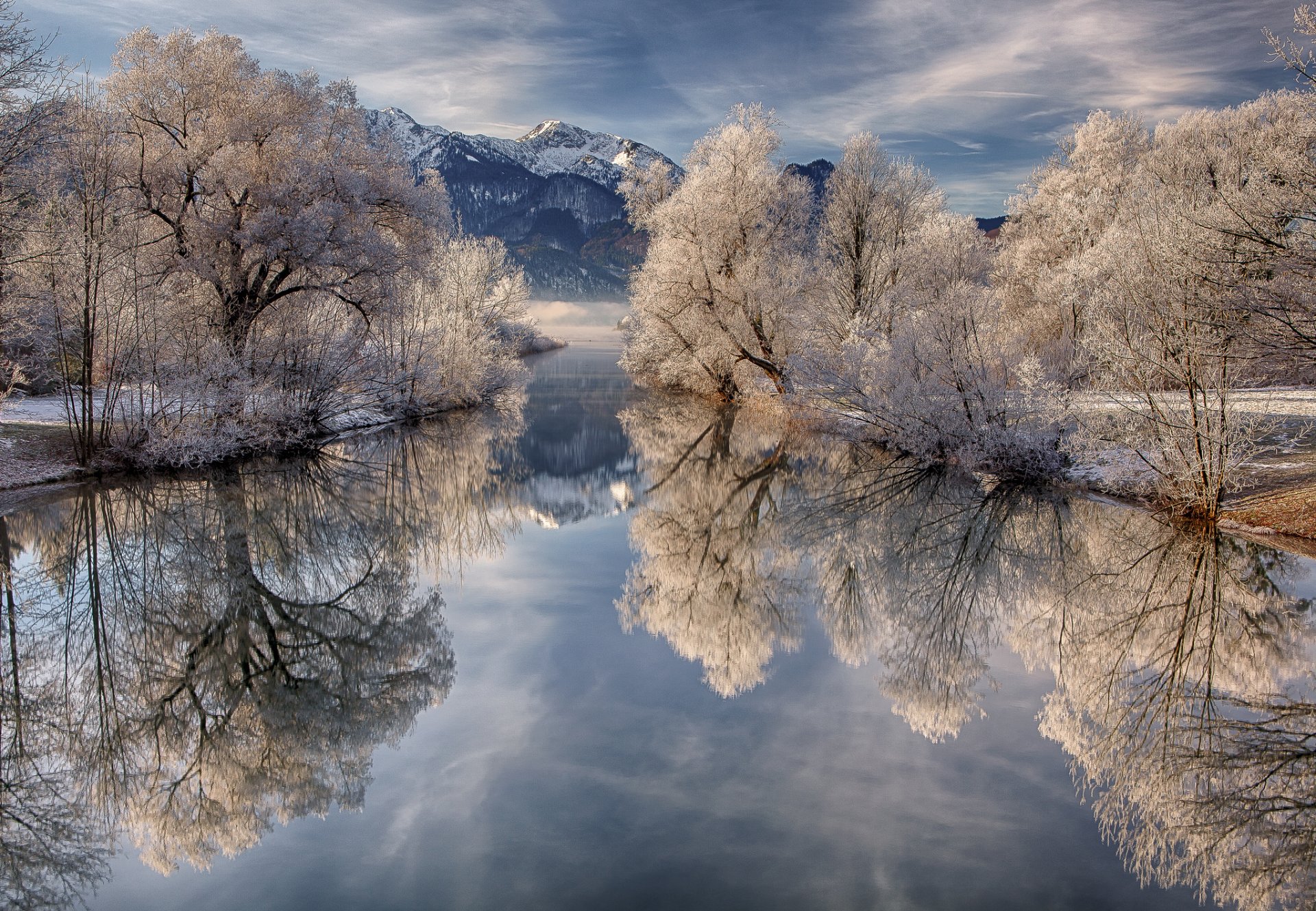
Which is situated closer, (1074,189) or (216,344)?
(216,344)

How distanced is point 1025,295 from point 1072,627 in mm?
27095

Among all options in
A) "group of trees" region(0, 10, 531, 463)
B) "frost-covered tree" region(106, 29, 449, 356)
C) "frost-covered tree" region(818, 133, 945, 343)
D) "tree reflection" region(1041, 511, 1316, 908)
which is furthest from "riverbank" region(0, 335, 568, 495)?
"frost-covered tree" region(818, 133, 945, 343)

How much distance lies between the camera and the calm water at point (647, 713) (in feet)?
14.8

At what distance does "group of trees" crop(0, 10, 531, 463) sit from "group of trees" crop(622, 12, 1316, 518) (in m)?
11.1

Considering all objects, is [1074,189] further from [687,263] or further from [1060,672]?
[1060,672]

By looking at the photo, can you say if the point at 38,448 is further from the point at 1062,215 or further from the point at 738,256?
the point at 1062,215

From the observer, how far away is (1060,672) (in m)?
7.52

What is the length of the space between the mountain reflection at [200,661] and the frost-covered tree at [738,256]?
1690cm

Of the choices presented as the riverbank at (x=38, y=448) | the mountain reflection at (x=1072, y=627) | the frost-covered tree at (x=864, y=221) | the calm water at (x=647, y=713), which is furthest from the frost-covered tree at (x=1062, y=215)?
the riverbank at (x=38, y=448)

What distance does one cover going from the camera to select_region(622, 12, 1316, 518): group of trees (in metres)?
11.9

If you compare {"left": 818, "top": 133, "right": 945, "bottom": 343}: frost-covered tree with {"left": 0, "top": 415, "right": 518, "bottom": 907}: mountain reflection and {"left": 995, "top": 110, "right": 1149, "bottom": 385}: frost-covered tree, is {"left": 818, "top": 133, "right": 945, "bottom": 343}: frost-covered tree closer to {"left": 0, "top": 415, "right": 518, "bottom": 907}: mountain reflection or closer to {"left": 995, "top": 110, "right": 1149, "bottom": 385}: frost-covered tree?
{"left": 995, "top": 110, "right": 1149, "bottom": 385}: frost-covered tree

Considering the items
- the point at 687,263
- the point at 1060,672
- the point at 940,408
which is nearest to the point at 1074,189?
the point at 687,263

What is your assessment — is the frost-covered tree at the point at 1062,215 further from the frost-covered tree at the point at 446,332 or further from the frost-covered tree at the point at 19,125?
the frost-covered tree at the point at 19,125

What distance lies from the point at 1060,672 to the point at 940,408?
11.0 m
